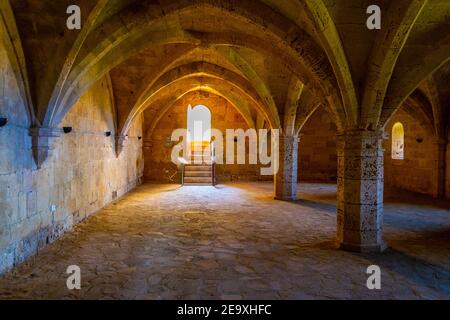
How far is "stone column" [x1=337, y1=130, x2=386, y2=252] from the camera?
15.1ft

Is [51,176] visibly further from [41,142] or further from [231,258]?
[231,258]

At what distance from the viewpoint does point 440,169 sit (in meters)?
9.85

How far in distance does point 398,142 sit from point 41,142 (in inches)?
455

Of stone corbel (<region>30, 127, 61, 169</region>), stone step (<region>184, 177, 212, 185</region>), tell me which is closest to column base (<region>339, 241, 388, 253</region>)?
stone corbel (<region>30, 127, 61, 169</region>)

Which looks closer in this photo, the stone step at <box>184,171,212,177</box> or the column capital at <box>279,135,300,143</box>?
the column capital at <box>279,135,300,143</box>

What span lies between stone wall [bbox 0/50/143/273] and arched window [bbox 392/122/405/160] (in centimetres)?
966

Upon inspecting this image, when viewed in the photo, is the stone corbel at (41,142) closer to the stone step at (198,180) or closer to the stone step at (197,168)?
the stone step at (198,180)

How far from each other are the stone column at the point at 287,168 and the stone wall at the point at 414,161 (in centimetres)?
400

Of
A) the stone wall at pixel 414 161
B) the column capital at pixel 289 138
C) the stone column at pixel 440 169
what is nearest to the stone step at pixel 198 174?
the column capital at pixel 289 138

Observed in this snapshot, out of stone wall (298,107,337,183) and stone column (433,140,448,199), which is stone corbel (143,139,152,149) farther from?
stone column (433,140,448,199)

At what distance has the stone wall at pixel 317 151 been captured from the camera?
14734mm
